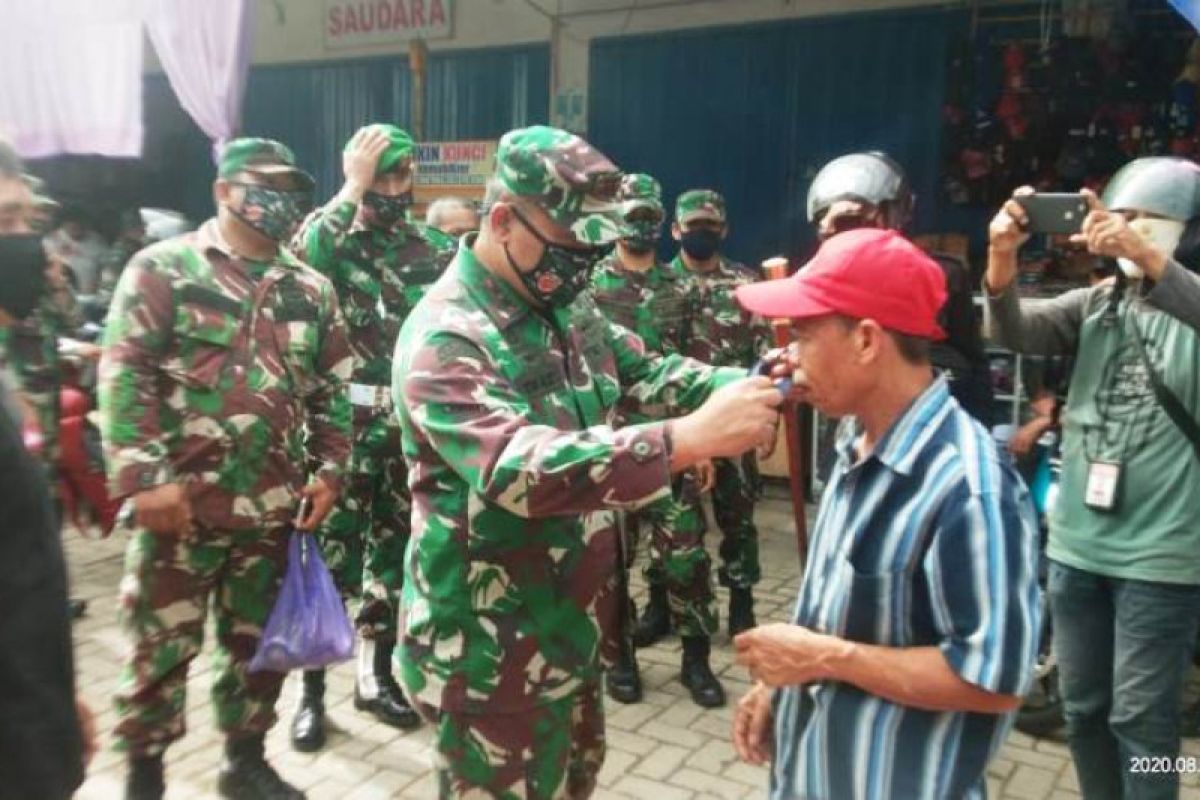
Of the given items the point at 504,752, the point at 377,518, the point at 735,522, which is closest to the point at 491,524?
the point at 504,752

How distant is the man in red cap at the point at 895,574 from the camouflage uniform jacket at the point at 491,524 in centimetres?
38

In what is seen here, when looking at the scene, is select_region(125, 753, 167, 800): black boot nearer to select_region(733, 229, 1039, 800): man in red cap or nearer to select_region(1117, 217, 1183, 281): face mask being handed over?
select_region(733, 229, 1039, 800): man in red cap

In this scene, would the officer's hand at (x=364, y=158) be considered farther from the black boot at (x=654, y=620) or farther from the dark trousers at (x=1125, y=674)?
the dark trousers at (x=1125, y=674)

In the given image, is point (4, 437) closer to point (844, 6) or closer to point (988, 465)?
point (988, 465)

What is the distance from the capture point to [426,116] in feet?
36.2

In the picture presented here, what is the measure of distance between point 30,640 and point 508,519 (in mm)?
1025

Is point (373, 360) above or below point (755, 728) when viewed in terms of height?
above

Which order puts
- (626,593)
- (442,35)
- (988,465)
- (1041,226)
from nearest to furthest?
(988,465) < (626,593) < (1041,226) < (442,35)

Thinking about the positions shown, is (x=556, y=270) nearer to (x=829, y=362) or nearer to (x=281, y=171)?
(x=829, y=362)

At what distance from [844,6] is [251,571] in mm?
6978

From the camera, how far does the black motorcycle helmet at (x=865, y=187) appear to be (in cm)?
339

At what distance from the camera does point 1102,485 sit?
3.07 metres

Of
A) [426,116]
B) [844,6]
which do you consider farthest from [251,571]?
[426,116]

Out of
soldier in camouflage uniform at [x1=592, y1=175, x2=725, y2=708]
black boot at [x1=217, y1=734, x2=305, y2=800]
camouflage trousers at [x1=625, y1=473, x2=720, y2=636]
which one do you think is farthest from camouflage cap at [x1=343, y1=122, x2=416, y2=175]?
black boot at [x1=217, y1=734, x2=305, y2=800]
